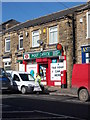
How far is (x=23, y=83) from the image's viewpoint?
20.0 metres

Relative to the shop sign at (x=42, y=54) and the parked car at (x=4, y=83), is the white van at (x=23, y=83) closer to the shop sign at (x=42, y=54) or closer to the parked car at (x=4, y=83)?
the parked car at (x=4, y=83)

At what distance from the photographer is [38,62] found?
90.2ft

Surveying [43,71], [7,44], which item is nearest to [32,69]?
[43,71]

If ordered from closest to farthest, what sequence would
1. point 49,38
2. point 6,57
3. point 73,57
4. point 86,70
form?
point 86,70
point 73,57
point 49,38
point 6,57

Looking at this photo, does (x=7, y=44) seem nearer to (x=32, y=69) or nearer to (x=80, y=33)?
(x=32, y=69)

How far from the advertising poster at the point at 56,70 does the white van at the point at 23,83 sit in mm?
4647

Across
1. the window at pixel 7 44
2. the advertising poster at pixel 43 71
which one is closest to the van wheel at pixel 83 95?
the advertising poster at pixel 43 71

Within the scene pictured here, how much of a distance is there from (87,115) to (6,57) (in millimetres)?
23302

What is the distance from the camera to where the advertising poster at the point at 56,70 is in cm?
2518

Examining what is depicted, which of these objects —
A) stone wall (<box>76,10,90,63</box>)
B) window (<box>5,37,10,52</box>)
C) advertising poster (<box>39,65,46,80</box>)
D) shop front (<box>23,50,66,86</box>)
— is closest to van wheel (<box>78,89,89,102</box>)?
stone wall (<box>76,10,90,63</box>)

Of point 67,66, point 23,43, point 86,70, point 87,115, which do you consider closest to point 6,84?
point 67,66

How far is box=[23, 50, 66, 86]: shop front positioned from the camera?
25.1 metres

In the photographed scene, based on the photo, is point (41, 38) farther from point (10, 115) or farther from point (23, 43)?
point (10, 115)

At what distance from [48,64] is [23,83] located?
22.1 feet
